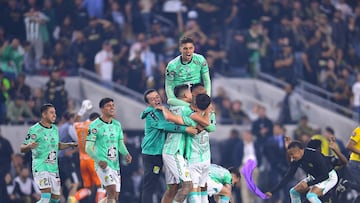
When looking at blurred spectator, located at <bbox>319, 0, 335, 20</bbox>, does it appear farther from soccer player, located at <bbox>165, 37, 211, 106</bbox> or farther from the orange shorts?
soccer player, located at <bbox>165, 37, 211, 106</bbox>

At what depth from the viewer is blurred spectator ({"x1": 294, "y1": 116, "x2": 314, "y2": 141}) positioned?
32.7m

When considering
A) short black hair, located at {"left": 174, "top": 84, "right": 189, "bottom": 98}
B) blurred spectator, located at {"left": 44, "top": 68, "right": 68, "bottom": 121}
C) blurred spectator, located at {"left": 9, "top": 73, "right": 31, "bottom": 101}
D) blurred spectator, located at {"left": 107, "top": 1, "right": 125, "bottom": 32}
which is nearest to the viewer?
short black hair, located at {"left": 174, "top": 84, "right": 189, "bottom": 98}

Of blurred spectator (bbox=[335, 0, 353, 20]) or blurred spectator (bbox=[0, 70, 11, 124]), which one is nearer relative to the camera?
blurred spectator (bbox=[0, 70, 11, 124])

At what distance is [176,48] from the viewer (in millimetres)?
34625

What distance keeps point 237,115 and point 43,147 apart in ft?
34.7

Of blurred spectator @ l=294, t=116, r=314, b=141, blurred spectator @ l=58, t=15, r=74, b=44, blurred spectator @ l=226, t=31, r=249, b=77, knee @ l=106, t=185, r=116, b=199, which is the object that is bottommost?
knee @ l=106, t=185, r=116, b=199

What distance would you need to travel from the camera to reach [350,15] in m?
39.4

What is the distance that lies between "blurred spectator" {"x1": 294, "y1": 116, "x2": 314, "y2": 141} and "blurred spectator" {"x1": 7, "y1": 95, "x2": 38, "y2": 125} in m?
6.79

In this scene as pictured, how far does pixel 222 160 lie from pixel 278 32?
6.39 metres

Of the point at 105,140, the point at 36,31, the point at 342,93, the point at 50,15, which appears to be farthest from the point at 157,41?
the point at 105,140

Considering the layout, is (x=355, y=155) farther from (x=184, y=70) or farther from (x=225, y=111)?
(x=225, y=111)

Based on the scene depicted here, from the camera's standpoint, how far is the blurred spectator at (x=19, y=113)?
1224 inches

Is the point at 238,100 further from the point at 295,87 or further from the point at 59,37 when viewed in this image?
the point at 59,37

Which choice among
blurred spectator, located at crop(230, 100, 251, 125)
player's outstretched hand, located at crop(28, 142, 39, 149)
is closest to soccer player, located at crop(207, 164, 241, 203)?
player's outstretched hand, located at crop(28, 142, 39, 149)
